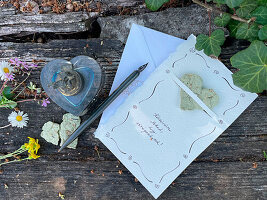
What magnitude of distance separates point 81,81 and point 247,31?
0.68 metres

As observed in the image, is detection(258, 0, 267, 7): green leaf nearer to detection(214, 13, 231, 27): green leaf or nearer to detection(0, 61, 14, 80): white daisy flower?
detection(214, 13, 231, 27): green leaf

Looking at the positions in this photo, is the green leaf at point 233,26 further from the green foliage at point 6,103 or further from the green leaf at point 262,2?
the green foliage at point 6,103

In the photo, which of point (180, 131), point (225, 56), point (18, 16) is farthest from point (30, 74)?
point (225, 56)

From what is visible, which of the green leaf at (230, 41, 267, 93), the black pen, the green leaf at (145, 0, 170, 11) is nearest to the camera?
the green leaf at (230, 41, 267, 93)

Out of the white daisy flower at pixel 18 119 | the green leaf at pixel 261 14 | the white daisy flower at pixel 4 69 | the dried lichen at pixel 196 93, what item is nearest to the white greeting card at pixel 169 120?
the dried lichen at pixel 196 93

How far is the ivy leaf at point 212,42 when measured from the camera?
1079 millimetres

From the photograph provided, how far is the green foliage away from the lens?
3.99ft

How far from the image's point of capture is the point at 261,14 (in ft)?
3.26

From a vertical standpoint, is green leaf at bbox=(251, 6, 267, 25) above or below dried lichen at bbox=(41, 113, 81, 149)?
above

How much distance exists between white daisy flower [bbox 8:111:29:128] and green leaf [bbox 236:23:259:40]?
979 mm

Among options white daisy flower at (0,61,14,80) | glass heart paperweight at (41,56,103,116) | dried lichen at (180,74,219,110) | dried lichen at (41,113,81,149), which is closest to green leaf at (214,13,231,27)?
dried lichen at (180,74,219,110)

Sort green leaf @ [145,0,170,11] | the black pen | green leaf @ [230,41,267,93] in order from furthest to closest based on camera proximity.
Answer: the black pen
green leaf @ [145,0,170,11]
green leaf @ [230,41,267,93]

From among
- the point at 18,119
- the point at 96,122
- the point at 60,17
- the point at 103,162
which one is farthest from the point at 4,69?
the point at 103,162

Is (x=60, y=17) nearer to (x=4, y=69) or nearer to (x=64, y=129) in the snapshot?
(x=4, y=69)
